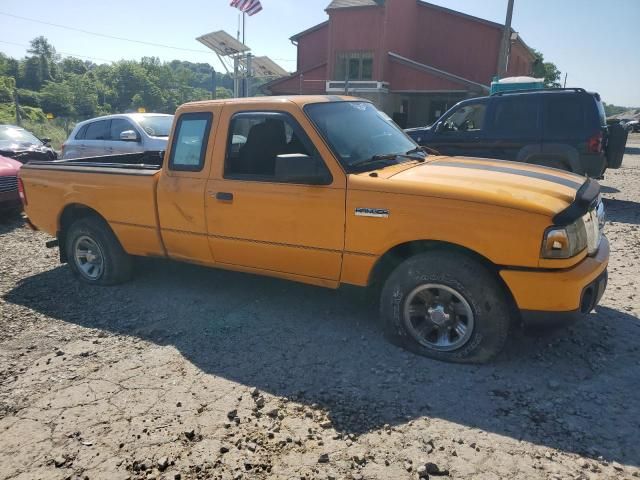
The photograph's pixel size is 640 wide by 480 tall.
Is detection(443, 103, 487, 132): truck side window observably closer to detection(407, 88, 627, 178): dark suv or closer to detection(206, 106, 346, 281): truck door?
detection(407, 88, 627, 178): dark suv

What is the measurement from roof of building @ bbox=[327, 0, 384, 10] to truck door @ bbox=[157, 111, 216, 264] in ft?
74.9

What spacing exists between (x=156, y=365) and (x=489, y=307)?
2469 millimetres

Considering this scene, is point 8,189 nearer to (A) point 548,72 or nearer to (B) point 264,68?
(B) point 264,68

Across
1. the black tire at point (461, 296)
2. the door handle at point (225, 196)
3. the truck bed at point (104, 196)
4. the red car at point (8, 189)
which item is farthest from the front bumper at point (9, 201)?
the black tire at point (461, 296)

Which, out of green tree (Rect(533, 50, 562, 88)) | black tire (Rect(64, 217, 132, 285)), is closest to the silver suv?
black tire (Rect(64, 217, 132, 285))

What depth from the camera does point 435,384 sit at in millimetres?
3270

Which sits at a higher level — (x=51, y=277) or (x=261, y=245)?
(x=261, y=245)

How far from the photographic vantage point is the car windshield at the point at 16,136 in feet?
36.6

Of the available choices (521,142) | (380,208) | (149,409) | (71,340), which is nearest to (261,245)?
(380,208)

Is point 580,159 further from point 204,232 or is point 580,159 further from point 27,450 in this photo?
point 27,450

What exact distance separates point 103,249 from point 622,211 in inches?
346

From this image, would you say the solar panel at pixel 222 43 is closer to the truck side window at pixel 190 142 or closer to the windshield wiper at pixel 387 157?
the truck side window at pixel 190 142

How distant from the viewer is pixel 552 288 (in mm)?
3094

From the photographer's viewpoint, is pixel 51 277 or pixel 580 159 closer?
pixel 51 277
